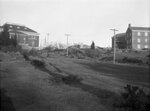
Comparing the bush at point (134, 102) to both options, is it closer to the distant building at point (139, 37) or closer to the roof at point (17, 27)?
the distant building at point (139, 37)

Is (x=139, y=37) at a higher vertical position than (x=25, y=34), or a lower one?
lower

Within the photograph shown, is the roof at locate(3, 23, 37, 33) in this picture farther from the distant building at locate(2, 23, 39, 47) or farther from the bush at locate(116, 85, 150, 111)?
the bush at locate(116, 85, 150, 111)

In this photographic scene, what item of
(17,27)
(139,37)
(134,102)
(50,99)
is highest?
(17,27)

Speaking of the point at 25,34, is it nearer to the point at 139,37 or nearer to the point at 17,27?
the point at 17,27

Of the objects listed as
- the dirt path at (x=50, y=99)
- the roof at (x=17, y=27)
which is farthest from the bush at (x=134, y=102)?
the roof at (x=17, y=27)

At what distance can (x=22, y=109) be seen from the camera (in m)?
6.18

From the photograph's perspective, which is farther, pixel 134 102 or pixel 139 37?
pixel 139 37

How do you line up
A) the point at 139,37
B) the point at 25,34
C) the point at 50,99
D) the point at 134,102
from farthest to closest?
the point at 25,34
the point at 139,37
the point at 50,99
the point at 134,102

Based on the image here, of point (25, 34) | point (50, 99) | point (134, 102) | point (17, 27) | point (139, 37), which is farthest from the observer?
point (17, 27)

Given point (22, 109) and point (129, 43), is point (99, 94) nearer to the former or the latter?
point (22, 109)

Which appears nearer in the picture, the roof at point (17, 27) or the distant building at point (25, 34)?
the distant building at point (25, 34)

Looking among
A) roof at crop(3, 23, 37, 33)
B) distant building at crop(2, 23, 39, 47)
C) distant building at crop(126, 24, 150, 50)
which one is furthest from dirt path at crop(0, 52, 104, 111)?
roof at crop(3, 23, 37, 33)

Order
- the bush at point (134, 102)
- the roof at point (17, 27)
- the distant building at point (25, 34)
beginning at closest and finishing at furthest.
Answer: the bush at point (134, 102) < the distant building at point (25, 34) < the roof at point (17, 27)

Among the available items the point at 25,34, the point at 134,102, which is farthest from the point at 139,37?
the point at 134,102
